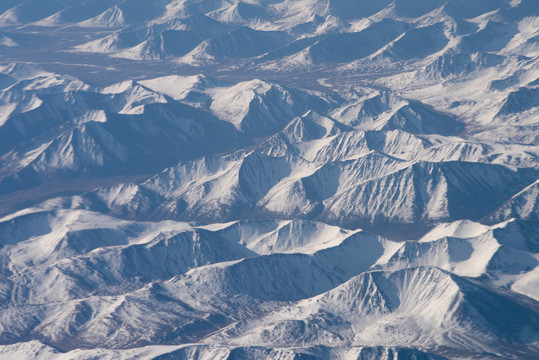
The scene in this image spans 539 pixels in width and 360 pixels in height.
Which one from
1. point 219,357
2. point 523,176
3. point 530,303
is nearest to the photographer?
point 219,357

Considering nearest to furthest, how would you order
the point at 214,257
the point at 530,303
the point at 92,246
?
1. the point at 530,303
2. the point at 214,257
3. the point at 92,246

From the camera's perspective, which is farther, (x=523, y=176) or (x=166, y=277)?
(x=523, y=176)

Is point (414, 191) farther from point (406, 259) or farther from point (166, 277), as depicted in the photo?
point (166, 277)

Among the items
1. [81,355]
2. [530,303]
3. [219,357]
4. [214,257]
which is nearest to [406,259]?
[530,303]

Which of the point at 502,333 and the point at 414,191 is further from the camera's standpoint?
the point at 414,191

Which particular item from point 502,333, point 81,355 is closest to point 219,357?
point 81,355

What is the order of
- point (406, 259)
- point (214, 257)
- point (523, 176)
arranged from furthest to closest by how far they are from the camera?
1. point (523, 176)
2. point (214, 257)
3. point (406, 259)

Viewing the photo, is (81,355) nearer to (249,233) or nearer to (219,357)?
(219,357)

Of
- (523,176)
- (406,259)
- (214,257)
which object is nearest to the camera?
(406,259)
